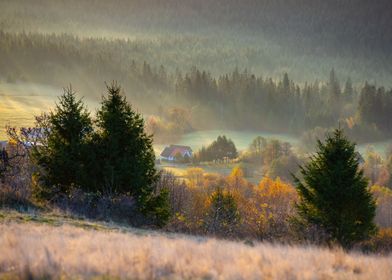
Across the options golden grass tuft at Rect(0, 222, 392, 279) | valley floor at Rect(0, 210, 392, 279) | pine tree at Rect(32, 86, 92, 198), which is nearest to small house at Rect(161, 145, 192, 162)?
pine tree at Rect(32, 86, 92, 198)

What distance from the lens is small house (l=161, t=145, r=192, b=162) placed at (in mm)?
127206

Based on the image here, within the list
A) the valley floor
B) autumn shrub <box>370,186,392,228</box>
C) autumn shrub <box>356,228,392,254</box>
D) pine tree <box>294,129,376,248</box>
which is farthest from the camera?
autumn shrub <box>370,186,392,228</box>

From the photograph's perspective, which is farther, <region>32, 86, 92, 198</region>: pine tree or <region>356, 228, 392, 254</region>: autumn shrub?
<region>356, 228, 392, 254</region>: autumn shrub

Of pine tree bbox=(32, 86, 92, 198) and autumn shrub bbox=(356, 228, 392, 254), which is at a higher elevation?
pine tree bbox=(32, 86, 92, 198)

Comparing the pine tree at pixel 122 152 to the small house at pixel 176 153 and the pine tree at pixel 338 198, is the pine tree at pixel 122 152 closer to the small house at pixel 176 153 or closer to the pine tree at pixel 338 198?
the pine tree at pixel 338 198

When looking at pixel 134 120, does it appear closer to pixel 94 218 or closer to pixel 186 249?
pixel 94 218

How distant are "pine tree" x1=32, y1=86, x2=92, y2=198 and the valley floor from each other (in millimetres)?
9808

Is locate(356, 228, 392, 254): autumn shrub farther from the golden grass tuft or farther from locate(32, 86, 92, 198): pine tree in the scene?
locate(32, 86, 92, 198): pine tree

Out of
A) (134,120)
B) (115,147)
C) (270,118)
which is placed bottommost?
(115,147)

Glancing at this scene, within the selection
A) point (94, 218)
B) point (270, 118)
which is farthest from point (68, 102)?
point (270, 118)

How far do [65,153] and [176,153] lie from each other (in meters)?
106

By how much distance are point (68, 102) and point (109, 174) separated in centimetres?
473

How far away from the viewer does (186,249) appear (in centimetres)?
1177

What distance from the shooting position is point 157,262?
9.64m
